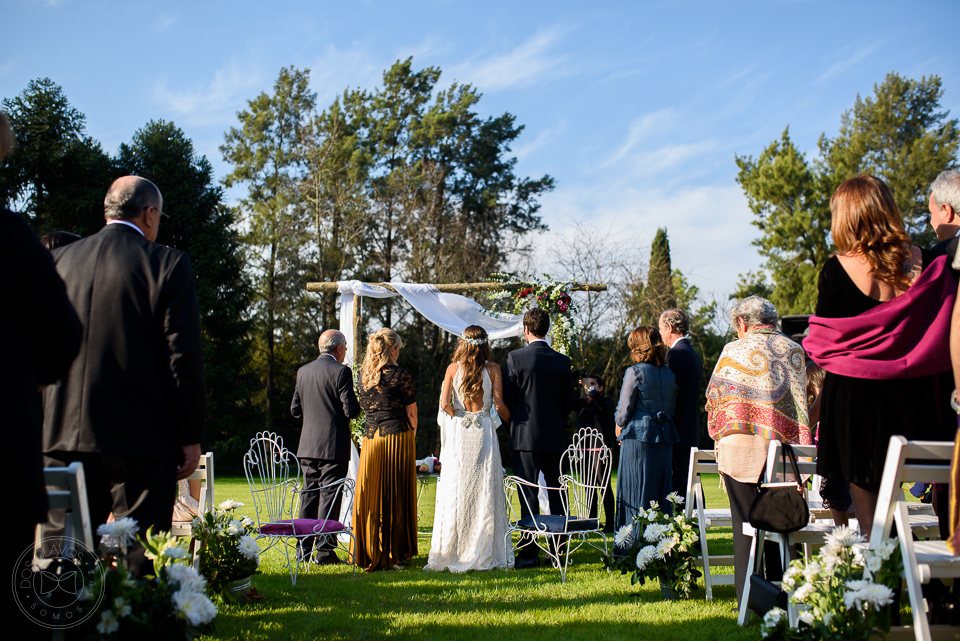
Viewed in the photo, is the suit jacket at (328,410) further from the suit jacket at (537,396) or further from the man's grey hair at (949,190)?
the man's grey hair at (949,190)

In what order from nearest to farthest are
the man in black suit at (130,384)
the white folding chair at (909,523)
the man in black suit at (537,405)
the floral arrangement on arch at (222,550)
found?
the white folding chair at (909,523) < the man in black suit at (130,384) < the floral arrangement on arch at (222,550) < the man in black suit at (537,405)

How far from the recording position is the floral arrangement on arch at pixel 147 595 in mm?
1989

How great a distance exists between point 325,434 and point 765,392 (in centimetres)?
380

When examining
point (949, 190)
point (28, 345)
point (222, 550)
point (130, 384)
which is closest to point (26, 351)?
point (28, 345)

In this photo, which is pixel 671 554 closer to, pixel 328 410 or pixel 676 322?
pixel 676 322

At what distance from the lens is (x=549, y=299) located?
339 inches

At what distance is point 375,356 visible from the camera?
578 cm

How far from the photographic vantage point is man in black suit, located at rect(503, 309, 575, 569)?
19.1 ft

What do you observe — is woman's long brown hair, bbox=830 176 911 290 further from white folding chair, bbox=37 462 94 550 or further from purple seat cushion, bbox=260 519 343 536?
purple seat cushion, bbox=260 519 343 536

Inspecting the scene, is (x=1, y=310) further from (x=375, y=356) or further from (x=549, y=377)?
(x=549, y=377)

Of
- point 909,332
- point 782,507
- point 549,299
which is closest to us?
point 909,332

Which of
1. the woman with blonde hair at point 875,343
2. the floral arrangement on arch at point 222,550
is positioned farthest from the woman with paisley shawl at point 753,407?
the floral arrangement on arch at point 222,550

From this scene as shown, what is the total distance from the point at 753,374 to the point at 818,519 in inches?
43.0

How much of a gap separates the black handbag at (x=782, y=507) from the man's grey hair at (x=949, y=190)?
4.32 feet
